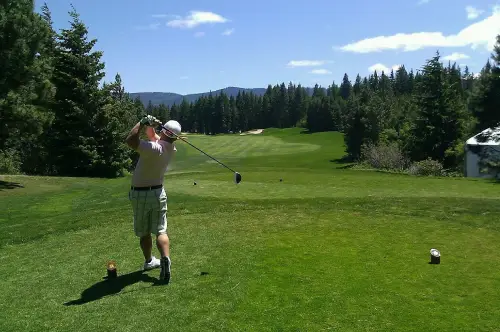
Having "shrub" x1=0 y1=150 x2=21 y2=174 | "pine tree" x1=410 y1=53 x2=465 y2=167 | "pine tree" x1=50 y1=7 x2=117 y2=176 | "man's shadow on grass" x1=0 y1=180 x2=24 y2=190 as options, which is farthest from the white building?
"shrub" x1=0 y1=150 x2=21 y2=174

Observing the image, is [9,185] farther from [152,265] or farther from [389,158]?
[389,158]

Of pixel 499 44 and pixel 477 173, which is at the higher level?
pixel 499 44

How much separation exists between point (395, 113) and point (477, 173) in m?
35.2

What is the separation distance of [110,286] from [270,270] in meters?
2.14

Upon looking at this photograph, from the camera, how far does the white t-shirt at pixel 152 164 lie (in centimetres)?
645

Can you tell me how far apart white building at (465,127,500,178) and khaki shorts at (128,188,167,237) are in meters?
34.4

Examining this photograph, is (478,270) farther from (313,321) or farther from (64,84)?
(64,84)

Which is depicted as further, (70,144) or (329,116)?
(329,116)

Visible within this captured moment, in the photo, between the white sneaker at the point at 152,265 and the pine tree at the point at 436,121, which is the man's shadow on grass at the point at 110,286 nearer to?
the white sneaker at the point at 152,265

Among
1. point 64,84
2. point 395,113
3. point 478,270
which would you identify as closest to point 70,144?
point 64,84

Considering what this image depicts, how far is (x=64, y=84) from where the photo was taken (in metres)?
34.7

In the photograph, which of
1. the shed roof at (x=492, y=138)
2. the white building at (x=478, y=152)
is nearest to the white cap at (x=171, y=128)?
the white building at (x=478, y=152)

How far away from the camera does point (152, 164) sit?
6.55 meters

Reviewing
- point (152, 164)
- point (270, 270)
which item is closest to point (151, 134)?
point (152, 164)
